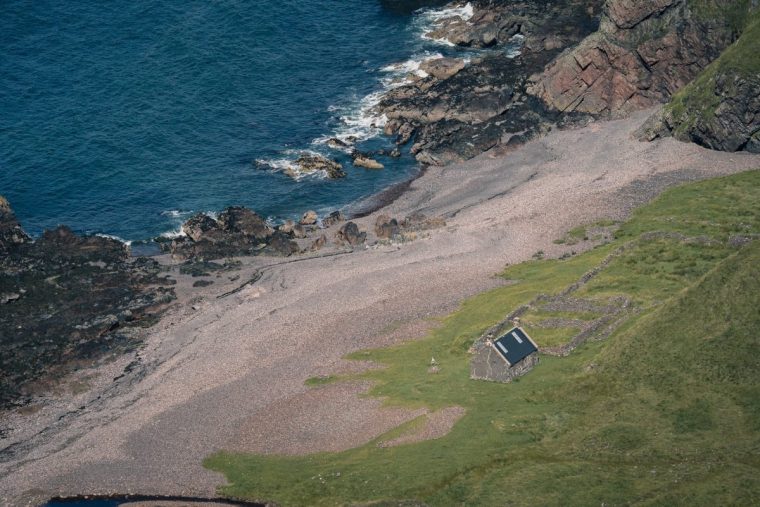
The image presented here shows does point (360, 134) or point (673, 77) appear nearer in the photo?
point (673, 77)

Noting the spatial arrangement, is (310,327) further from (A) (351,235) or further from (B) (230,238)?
(B) (230,238)

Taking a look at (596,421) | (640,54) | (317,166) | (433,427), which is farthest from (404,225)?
(596,421)

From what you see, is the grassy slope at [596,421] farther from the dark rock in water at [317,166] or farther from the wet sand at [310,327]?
the dark rock in water at [317,166]

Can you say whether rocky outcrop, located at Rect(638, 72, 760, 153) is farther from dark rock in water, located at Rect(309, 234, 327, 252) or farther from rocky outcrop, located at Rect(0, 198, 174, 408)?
rocky outcrop, located at Rect(0, 198, 174, 408)

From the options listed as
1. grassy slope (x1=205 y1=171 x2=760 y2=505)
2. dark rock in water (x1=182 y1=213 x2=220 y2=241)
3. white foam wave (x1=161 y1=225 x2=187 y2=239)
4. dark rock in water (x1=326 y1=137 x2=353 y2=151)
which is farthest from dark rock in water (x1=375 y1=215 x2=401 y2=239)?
grassy slope (x1=205 y1=171 x2=760 y2=505)

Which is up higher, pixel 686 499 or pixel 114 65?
pixel 114 65

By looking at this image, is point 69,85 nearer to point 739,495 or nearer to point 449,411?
point 449,411

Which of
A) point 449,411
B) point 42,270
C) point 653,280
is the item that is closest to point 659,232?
point 653,280

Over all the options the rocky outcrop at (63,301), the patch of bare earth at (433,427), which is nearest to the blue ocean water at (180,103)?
the rocky outcrop at (63,301)

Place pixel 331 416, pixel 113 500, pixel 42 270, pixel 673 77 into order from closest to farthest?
1. pixel 113 500
2. pixel 331 416
3. pixel 42 270
4. pixel 673 77
